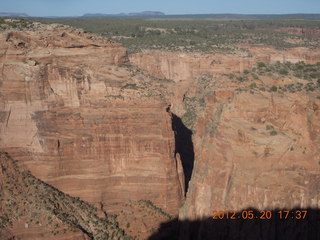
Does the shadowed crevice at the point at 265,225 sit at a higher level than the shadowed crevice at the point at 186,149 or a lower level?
higher

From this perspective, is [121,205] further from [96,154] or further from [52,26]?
[52,26]

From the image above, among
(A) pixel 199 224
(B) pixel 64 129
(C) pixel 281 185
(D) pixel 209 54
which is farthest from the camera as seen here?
(D) pixel 209 54

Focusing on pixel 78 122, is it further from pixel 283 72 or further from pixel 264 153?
pixel 264 153

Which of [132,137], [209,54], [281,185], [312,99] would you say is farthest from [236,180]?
[209,54]

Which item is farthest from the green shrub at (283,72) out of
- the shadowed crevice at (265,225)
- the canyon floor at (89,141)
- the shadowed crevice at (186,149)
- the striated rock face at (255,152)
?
the shadowed crevice at (186,149)

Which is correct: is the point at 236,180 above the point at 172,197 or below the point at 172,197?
above

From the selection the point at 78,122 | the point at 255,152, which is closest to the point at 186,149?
the point at 78,122

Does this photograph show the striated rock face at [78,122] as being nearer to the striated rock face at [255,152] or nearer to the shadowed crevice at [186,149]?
the shadowed crevice at [186,149]

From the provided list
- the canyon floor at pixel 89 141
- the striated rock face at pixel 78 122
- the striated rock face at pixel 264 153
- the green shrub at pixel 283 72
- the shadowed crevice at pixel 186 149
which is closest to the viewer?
the striated rock face at pixel 264 153
